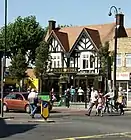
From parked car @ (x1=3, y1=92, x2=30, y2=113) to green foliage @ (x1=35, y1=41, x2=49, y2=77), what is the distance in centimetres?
2876

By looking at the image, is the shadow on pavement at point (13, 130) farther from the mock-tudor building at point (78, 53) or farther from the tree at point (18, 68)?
the tree at point (18, 68)

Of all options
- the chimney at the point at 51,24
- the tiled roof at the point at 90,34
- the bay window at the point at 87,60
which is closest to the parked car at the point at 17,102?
the bay window at the point at 87,60

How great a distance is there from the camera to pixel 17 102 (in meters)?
33.5

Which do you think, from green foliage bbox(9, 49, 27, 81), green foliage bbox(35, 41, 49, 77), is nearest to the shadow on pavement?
green foliage bbox(35, 41, 49, 77)

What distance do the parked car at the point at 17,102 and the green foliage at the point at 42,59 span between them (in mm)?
28761

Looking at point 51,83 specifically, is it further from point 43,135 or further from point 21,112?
point 43,135

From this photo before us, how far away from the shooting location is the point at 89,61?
6372cm

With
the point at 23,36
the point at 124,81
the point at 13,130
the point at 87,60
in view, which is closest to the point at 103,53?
the point at 124,81

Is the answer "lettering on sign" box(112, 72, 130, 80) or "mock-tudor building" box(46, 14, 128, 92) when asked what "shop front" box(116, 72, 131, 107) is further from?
"mock-tudor building" box(46, 14, 128, 92)

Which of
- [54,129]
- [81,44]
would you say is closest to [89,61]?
[81,44]

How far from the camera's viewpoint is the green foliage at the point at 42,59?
63.2 metres

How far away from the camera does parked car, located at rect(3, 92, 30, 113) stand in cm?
3291

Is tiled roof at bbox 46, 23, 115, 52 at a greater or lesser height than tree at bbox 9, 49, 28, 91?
greater

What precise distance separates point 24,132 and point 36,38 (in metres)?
58.9
